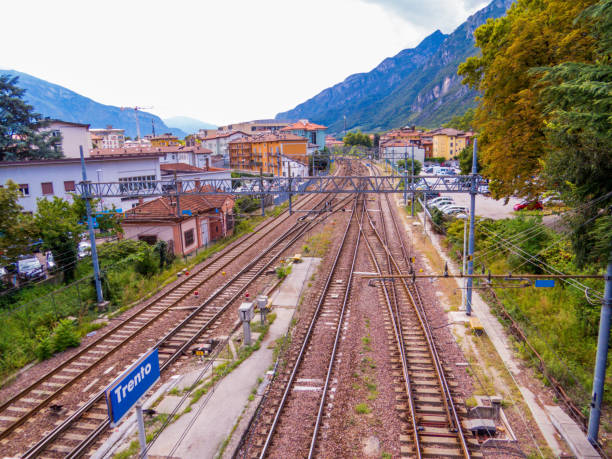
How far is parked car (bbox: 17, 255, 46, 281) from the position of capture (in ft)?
55.8

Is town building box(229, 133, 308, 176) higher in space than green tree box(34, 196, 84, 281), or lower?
higher

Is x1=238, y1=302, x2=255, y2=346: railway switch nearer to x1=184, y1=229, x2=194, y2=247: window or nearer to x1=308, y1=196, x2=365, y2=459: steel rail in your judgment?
x1=308, y1=196, x2=365, y2=459: steel rail

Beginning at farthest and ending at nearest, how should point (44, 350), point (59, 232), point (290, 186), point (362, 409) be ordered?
point (59, 232), point (290, 186), point (44, 350), point (362, 409)

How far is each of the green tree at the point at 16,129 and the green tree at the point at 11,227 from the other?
75.6 feet

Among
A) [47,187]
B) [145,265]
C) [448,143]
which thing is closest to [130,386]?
[145,265]

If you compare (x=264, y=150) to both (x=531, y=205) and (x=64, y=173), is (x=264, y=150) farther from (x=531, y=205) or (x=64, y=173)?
(x=531, y=205)

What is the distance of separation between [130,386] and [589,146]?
869 centimetres

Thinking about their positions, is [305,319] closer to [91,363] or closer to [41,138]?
[91,363]

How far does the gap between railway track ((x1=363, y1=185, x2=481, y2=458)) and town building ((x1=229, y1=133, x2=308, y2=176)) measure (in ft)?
139

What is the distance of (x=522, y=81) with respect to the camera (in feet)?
45.2

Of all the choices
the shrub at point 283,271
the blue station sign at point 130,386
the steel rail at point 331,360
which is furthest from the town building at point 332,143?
the blue station sign at point 130,386

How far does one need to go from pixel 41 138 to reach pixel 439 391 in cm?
3882

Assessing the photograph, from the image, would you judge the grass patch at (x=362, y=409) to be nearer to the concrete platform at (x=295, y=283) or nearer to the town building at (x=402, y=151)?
the concrete platform at (x=295, y=283)

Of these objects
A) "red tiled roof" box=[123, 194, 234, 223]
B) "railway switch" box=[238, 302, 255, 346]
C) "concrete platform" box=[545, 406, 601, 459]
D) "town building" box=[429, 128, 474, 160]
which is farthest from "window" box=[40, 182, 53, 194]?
"town building" box=[429, 128, 474, 160]
